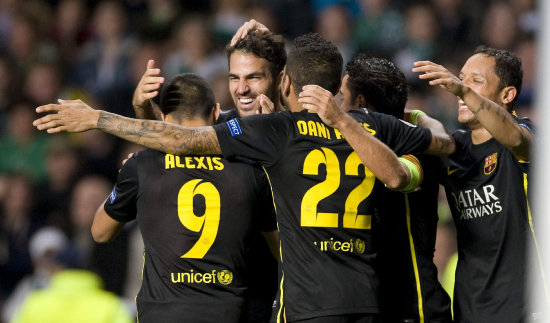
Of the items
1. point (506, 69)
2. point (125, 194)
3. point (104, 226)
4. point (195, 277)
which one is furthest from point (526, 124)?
point (104, 226)

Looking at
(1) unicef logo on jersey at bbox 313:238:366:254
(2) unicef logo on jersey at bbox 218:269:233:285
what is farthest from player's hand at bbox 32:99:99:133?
(1) unicef logo on jersey at bbox 313:238:366:254

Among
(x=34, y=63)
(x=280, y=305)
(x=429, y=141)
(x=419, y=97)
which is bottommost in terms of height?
(x=280, y=305)

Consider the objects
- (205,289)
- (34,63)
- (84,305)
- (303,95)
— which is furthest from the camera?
(34,63)

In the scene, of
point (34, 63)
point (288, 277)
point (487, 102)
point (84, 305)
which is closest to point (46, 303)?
point (84, 305)

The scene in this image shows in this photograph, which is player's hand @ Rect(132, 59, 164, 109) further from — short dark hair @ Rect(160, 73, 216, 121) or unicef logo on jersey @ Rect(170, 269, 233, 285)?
unicef logo on jersey @ Rect(170, 269, 233, 285)

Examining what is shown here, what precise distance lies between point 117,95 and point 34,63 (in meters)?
1.69

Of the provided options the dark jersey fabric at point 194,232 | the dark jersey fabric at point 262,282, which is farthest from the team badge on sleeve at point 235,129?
the dark jersey fabric at point 262,282

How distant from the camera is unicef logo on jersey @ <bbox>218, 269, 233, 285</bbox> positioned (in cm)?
470

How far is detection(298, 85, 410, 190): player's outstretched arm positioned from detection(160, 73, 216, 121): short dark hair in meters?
0.72

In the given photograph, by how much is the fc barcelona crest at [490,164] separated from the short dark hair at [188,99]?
1.51 m

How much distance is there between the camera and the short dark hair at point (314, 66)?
458 centimetres

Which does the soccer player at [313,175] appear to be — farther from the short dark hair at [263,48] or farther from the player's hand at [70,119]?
the short dark hair at [263,48]

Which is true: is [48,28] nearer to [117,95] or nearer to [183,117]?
[117,95]

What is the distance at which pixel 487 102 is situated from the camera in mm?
4613
